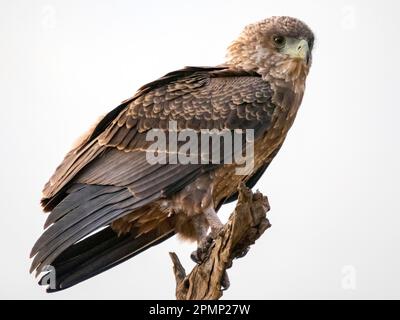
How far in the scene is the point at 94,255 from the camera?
1005 cm

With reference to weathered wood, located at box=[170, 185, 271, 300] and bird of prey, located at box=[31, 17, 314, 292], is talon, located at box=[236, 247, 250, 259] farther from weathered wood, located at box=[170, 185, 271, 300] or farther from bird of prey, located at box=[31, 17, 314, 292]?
bird of prey, located at box=[31, 17, 314, 292]

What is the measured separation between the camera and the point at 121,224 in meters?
10.1

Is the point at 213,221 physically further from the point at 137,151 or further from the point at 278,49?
the point at 278,49

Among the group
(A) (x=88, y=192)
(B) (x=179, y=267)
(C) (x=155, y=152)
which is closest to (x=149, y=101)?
(C) (x=155, y=152)

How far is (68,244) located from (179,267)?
3.87 ft

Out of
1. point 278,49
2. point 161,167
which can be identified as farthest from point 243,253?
point 278,49

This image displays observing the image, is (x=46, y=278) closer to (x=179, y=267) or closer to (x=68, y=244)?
(x=68, y=244)

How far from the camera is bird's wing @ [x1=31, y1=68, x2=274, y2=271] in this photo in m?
9.43

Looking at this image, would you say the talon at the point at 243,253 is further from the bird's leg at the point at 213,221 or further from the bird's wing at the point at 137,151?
the bird's wing at the point at 137,151

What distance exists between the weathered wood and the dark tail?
70cm

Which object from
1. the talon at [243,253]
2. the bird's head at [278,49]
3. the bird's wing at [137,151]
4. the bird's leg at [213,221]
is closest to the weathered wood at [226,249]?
the talon at [243,253]

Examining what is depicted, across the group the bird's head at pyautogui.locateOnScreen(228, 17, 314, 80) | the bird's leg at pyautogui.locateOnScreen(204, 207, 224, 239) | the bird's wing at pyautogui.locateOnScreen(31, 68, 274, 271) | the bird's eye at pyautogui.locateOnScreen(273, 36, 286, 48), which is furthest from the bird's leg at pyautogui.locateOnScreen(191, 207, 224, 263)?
the bird's eye at pyautogui.locateOnScreen(273, 36, 286, 48)

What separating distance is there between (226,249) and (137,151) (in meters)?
1.60

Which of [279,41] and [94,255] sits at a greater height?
[279,41]
